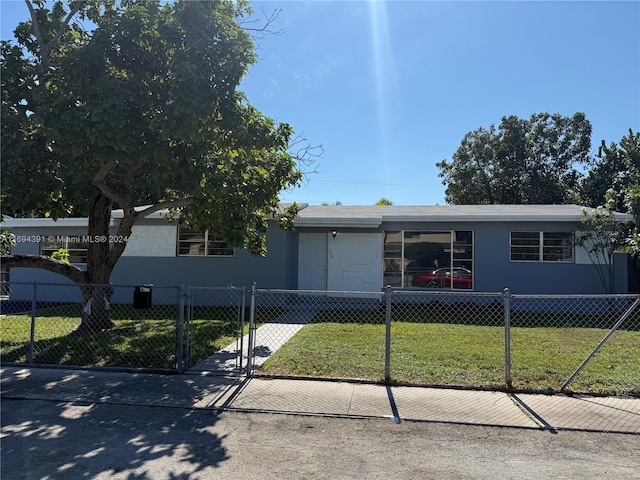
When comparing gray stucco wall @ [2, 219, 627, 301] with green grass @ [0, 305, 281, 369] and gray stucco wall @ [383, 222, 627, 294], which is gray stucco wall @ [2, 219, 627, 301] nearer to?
gray stucco wall @ [383, 222, 627, 294]

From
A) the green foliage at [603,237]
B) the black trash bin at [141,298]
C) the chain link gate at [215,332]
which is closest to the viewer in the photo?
the chain link gate at [215,332]

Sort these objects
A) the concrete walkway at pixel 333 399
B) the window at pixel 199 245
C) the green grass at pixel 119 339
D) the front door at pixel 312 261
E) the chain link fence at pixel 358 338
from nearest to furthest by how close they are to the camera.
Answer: the concrete walkway at pixel 333 399, the chain link fence at pixel 358 338, the green grass at pixel 119 339, the window at pixel 199 245, the front door at pixel 312 261

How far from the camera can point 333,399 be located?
17.5ft

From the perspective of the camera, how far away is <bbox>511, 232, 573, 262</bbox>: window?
13.1 meters

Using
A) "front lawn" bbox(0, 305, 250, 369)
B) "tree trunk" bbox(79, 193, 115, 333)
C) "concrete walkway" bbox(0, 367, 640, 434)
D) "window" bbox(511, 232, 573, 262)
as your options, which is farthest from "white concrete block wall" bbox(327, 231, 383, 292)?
"concrete walkway" bbox(0, 367, 640, 434)

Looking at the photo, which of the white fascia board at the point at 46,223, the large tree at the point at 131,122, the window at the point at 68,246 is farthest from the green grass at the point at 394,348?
the white fascia board at the point at 46,223

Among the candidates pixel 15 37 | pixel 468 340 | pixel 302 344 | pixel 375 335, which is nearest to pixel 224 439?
pixel 302 344

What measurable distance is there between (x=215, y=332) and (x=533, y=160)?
29141 millimetres

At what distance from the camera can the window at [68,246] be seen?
15.2 m

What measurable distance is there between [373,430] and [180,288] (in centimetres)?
344

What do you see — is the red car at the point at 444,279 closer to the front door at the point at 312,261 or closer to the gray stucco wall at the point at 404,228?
the gray stucco wall at the point at 404,228

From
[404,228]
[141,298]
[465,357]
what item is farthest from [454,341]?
[141,298]

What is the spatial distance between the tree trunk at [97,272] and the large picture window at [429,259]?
8.32 m

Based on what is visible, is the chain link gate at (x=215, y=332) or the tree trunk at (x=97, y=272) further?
the tree trunk at (x=97, y=272)
